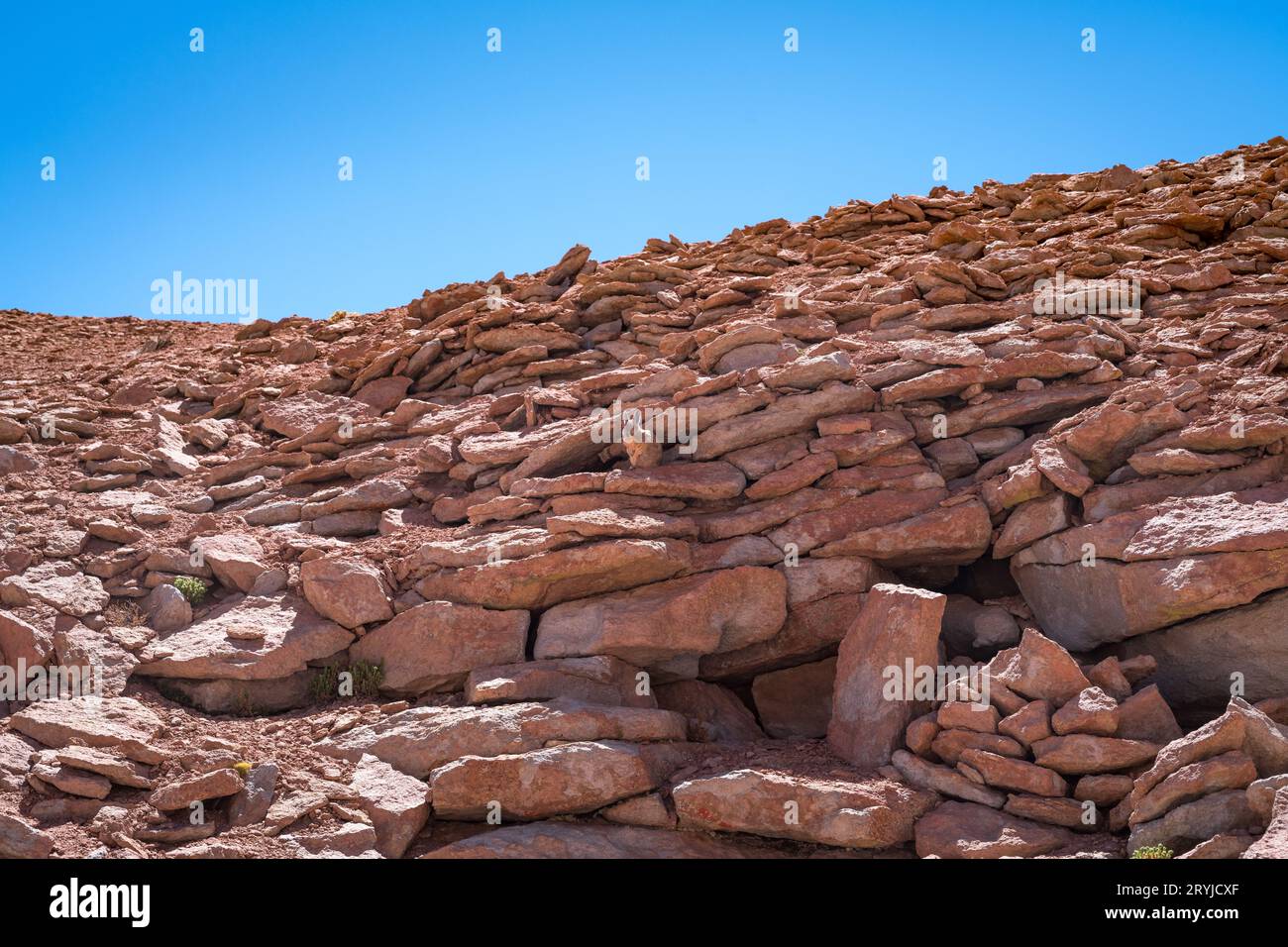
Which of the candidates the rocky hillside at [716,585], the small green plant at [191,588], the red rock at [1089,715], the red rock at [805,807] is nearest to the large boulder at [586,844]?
the rocky hillside at [716,585]

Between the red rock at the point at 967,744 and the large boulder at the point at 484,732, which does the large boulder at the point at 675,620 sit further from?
the red rock at the point at 967,744

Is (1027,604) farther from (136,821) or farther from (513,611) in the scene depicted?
(136,821)

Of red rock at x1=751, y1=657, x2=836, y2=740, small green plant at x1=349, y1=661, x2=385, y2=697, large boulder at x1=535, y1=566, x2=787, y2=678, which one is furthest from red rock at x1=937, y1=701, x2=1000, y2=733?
small green plant at x1=349, y1=661, x2=385, y2=697

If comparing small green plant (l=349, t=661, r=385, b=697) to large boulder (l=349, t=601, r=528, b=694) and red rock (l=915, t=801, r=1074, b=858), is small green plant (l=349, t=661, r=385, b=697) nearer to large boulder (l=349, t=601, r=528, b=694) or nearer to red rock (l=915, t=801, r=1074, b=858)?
large boulder (l=349, t=601, r=528, b=694)

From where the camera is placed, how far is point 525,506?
575 inches

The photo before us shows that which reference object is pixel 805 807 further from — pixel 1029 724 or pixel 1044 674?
pixel 1044 674

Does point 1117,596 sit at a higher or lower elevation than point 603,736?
higher

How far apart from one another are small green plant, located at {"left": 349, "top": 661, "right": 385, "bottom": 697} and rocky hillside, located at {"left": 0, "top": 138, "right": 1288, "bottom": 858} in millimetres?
40

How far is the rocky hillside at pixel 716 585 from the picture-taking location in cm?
1045

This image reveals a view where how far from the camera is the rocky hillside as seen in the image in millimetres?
10453

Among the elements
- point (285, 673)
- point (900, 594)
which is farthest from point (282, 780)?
point (900, 594)

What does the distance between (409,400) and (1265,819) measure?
15035 millimetres

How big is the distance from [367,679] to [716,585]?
5.03 metres

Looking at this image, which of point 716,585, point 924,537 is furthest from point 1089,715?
point 716,585
